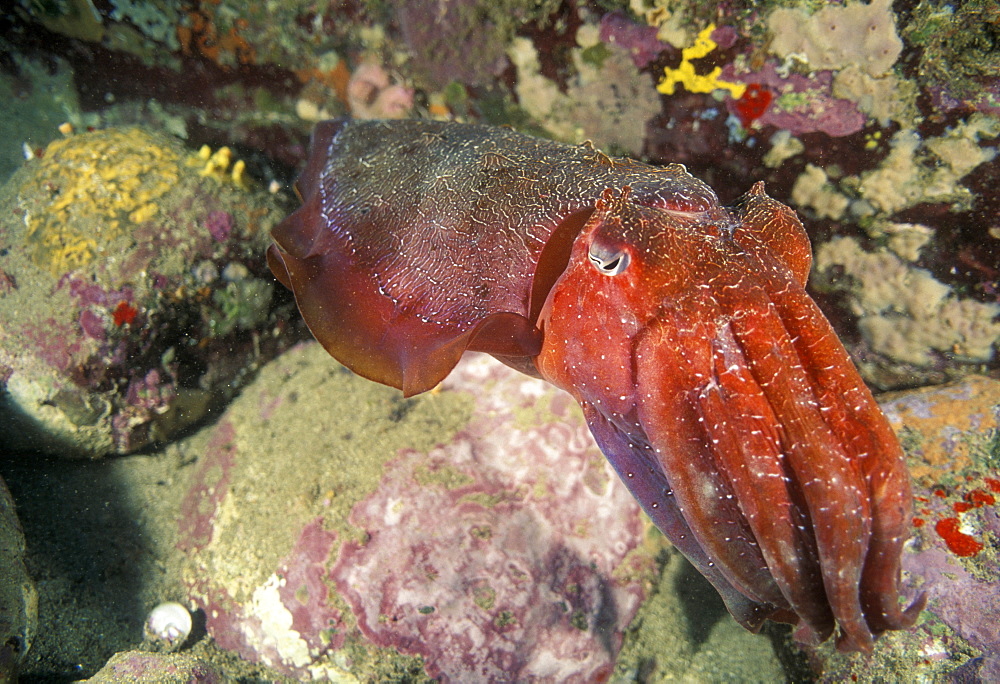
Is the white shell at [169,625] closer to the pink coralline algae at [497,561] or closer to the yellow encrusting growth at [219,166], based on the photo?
the pink coralline algae at [497,561]

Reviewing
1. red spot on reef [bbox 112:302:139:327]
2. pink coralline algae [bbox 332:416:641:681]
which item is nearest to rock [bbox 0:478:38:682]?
red spot on reef [bbox 112:302:139:327]

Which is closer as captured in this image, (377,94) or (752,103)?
(752,103)

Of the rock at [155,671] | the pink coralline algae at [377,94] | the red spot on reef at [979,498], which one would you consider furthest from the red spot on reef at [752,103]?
the rock at [155,671]

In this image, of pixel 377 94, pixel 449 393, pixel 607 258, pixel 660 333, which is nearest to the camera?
pixel 660 333

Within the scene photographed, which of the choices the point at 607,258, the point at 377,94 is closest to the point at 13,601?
the point at 607,258

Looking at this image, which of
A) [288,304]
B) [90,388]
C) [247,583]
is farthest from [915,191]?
[90,388]

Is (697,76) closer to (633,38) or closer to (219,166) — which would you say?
(633,38)
